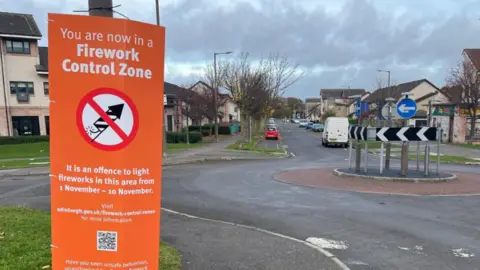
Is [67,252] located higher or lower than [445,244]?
higher

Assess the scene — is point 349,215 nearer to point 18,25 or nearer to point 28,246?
point 28,246

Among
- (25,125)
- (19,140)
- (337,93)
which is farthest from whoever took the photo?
(337,93)

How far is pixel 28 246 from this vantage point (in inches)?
197

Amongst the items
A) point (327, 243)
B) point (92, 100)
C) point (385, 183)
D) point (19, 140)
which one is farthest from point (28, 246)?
point (19, 140)

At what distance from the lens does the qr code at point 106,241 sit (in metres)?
2.87

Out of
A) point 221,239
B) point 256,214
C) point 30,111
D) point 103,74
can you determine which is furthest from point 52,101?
point 30,111

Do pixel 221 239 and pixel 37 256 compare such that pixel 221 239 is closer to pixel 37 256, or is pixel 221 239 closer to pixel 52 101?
pixel 37 256

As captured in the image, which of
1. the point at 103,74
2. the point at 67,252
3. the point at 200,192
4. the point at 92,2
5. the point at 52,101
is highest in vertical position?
the point at 92,2

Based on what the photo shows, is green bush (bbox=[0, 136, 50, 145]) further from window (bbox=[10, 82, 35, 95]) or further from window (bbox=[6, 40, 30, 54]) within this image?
window (bbox=[6, 40, 30, 54])

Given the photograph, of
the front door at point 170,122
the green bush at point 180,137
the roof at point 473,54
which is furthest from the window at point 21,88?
the roof at point 473,54

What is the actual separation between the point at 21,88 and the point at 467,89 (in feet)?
138

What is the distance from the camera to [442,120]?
121 feet

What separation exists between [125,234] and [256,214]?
530 centimetres

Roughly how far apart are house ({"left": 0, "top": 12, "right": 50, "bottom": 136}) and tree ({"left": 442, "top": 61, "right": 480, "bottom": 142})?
39410 millimetres
